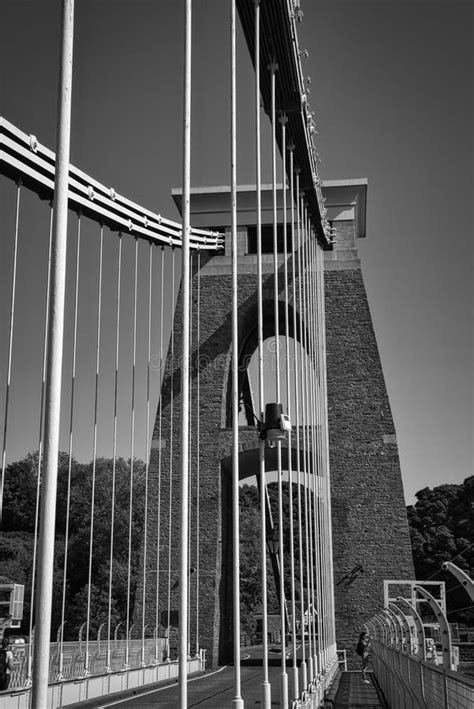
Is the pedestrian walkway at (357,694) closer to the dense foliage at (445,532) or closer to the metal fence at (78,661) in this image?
the metal fence at (78,661)

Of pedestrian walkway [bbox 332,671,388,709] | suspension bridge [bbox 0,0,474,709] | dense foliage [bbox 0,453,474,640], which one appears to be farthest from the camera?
dense foliage [bbox 0,453,474,640]

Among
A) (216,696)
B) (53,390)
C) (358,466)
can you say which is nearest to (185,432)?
(53,390)

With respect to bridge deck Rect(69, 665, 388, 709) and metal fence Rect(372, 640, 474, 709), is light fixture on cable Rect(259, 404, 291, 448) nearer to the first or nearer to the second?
metal fence Rect(372, 640, 474, 709)

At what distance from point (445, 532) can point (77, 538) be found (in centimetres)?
2040

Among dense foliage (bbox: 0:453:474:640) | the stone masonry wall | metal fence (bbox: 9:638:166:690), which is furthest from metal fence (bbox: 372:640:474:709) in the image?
dense foliage (bbox: 0:453:474:640)

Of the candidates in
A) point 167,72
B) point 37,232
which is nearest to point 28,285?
point 37,232

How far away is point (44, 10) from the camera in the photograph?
1030 cm

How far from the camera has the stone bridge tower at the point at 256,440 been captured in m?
27.9

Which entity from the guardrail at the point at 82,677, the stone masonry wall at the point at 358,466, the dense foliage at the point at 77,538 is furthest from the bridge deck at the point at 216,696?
the dense foliage at the point at 77,538

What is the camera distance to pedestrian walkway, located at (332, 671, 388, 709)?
1448 cm

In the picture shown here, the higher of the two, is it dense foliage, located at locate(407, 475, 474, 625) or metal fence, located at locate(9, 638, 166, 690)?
dense foliage, located at locate(407, 475, 474, 625)

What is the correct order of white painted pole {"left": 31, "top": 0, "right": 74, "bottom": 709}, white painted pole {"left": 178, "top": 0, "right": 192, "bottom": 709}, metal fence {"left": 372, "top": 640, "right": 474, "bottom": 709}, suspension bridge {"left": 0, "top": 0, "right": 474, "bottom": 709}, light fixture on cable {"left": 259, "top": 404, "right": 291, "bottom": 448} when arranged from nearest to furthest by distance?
white painted pole {"left": 31, "top": 0, "right": 74, "bottom": 709}
metal fence {"left": 372, "top": 640, "right": 474, "bottom": 709}
white painted pole {"left": 178, "top": 0, "right": 192, "bottom": 709}
light fixture on cable {"left": 259, "top": 404, "right": 291, "bottom": 448}
suspension bridge {"left": 0, "top": 0, "right": 474, "bottom": 709}

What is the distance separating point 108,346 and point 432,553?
3120cm

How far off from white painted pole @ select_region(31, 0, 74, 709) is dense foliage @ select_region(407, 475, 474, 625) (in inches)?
1636
